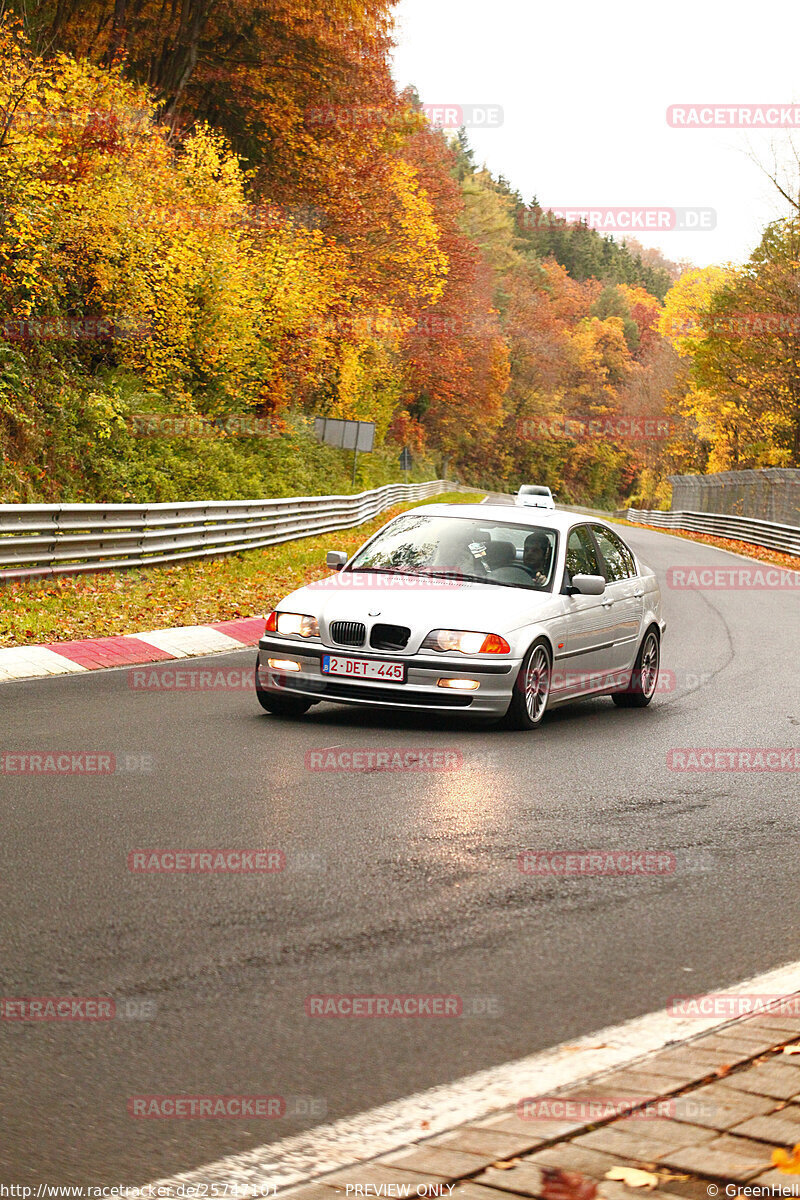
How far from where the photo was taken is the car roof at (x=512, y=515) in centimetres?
1168

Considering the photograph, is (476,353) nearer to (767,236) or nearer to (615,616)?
(767,236)

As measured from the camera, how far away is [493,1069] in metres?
4.03

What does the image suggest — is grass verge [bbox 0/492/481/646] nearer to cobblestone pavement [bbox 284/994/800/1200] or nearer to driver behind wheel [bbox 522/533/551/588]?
driver behind wheel [bbox 522/533/551/588]

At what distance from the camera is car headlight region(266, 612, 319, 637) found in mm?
10359

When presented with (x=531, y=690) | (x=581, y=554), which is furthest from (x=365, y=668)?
(x=581, y=554)

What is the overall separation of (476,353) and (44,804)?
72093mm

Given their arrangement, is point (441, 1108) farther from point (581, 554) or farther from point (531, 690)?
point (581, 554)

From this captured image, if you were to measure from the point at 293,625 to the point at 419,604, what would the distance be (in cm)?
93

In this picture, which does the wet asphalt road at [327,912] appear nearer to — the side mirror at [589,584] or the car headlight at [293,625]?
the car headlight at [293,625]

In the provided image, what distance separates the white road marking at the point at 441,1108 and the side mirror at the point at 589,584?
6.71 meters

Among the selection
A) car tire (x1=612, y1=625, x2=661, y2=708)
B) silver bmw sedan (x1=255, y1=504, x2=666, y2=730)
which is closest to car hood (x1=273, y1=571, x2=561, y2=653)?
silver bmw sedan (x1=255, y1=504, x2=666, y2=730)

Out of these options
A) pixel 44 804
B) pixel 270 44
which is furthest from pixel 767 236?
pixel 44 804

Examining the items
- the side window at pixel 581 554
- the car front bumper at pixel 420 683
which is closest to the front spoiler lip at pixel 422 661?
the car front bumper at pixel 420 683

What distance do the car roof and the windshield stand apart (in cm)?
7
